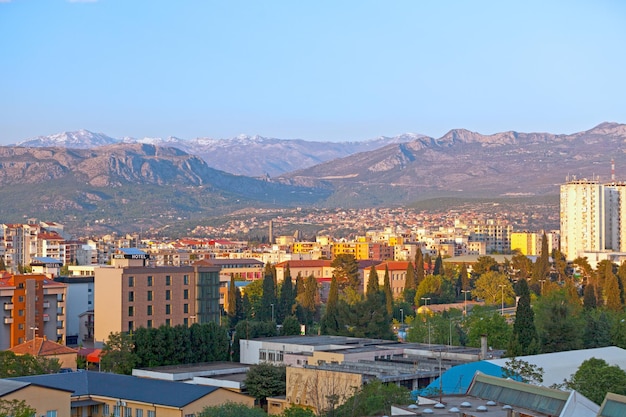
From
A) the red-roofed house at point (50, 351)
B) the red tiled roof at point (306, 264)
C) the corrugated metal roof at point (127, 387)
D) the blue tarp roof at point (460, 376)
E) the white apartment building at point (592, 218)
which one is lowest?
the red-roofed house at point (50, 351)

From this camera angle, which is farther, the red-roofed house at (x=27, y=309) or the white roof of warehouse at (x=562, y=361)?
the red-roofed house at (x=27, y=309)

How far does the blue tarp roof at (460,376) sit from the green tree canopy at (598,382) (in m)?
2.62

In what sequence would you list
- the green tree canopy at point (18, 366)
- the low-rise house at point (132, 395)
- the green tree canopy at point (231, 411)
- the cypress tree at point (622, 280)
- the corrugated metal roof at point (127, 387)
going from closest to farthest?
the green tree canopy at point (231, 411), the low-rise house at point (132, 395), the corrugated metal roof at point (127, 387), the green tree canopy at point (18, 366), the cypress tree at point (622, 280)

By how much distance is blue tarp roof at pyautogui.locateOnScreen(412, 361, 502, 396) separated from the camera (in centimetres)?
3638

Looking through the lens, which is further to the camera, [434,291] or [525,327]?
[434,291]

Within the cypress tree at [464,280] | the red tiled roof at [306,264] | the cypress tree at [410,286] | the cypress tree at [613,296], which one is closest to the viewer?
the cypress tree at [613,296]

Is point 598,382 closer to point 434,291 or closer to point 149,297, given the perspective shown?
point 149,297

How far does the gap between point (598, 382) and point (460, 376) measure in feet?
14.3

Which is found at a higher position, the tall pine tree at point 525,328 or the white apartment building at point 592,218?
the white apartment building at point 592,218

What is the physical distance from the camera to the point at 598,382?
34.7 m

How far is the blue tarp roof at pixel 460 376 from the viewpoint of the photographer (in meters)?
36.4

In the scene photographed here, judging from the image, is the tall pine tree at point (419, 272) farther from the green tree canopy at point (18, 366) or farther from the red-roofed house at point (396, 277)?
the green tree canopy at point (18, 366)

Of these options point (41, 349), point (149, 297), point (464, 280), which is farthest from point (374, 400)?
point (464, 280)

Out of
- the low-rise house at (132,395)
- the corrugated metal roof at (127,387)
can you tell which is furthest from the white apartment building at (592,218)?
the low-rise house at (132,395)
